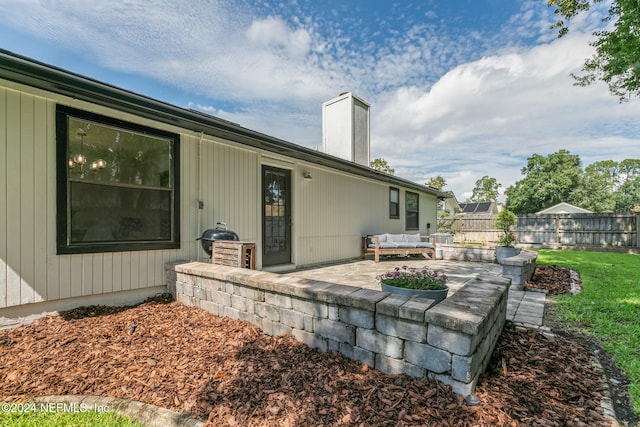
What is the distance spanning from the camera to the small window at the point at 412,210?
1086 cm

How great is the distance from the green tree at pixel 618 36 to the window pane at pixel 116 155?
7.81 meters

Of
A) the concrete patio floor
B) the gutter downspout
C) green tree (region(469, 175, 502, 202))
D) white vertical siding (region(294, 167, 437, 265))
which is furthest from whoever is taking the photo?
green tree (region(469, 175, 502, 202))

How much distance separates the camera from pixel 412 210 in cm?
1109

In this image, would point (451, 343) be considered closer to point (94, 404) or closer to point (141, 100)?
→ point (94, 404)

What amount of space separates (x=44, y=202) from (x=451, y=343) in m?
4.00

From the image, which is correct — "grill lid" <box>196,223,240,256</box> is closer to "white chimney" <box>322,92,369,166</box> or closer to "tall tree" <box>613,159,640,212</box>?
"white chimney" <box>322,92,369,166</box>

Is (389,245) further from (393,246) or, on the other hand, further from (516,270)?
(516,270)

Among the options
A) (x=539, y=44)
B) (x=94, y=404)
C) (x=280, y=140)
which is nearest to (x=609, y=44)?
(x=539, y=44)

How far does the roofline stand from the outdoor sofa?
3667mm

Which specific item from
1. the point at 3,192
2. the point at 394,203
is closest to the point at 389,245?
the point at 394,203

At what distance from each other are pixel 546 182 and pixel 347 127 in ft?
78.0

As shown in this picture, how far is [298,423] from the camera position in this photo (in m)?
1.46

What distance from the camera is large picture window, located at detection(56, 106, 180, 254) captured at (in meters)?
3.11

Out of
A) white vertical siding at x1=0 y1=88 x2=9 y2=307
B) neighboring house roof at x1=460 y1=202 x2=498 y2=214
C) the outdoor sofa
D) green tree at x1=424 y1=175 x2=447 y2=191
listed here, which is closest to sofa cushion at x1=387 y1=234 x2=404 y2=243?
the outdoor sofa
